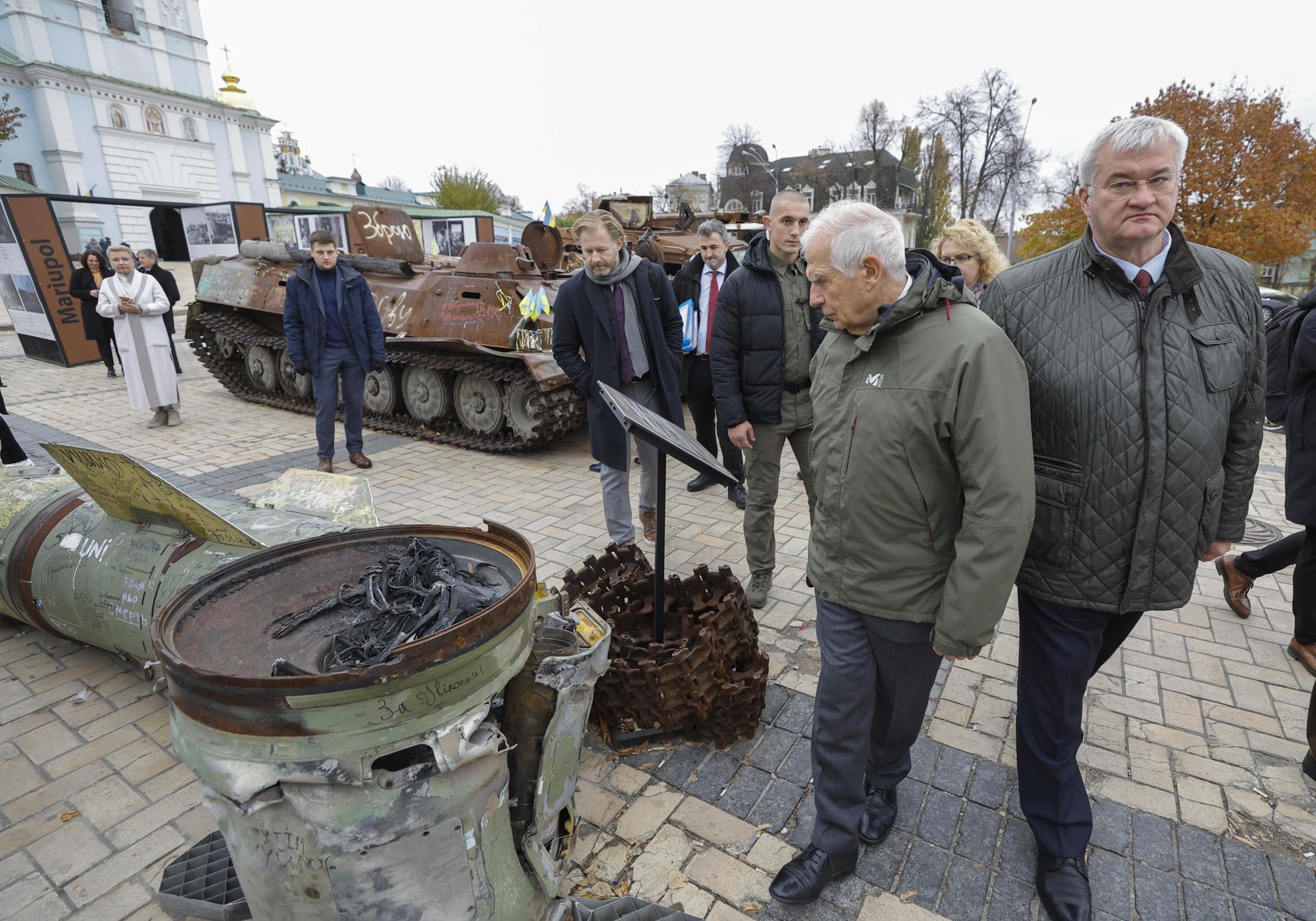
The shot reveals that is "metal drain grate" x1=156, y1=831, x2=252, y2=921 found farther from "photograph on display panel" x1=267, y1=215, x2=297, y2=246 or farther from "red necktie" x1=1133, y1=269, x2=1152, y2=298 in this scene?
"photograph on display panel" x1=267, y1=215, x2=297, y2=246

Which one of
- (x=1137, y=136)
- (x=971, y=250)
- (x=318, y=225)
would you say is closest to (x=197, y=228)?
(x=318, y=225)

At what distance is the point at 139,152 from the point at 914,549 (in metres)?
41.7

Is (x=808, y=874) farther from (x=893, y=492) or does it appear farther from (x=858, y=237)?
(x=858, y=237)

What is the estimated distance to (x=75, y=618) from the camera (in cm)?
315

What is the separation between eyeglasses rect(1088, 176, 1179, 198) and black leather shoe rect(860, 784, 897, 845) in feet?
6.11

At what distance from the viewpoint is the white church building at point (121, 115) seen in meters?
29.9

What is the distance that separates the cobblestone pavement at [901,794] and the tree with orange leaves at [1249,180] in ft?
51.6

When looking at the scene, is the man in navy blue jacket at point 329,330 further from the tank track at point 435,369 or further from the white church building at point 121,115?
the white church building at point 121,115

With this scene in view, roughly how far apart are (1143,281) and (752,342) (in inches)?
76.0

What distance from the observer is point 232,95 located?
38156mm

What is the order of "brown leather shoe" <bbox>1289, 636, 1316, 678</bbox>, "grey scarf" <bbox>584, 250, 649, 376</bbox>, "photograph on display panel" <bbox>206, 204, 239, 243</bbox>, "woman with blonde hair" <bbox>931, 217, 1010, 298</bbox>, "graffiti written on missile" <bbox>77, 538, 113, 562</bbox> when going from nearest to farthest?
"graffiti written on missile" <bbox>77, 538, 113, 562</bbox> → "brown leather shoe" <bbox>1289, 636, 1316, 678</bbox> → "grey scarf" <bbox>584, 250, 649, 376</bbox> → "woman with blonde hair" <bbox>931, 217, 1010, 298</bbox> → "photograph on display panel" <bbox>206, 204, 239, 243</bbox>

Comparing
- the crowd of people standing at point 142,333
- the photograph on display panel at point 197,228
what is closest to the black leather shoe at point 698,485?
the crowd of people standing at point 142,333

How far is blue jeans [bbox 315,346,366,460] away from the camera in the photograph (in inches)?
251

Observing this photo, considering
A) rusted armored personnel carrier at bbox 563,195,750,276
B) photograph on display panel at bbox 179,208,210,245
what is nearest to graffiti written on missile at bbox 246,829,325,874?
rusted armored personnel carrier at bbox 563,195,750,276
